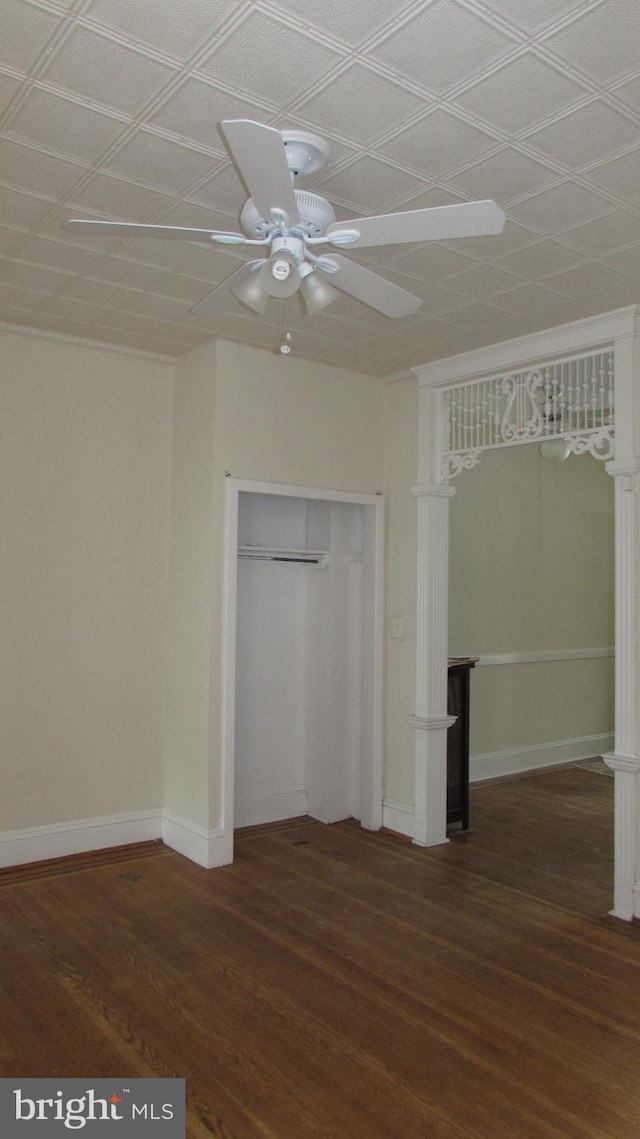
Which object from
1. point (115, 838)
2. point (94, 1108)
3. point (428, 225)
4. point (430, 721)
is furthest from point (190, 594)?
point (428, 225)

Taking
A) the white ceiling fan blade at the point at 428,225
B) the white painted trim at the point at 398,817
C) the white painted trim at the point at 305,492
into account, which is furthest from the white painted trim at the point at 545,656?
the white ceiling fan blade at the point at 428,225

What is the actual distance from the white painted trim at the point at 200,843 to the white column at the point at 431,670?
1131 mm

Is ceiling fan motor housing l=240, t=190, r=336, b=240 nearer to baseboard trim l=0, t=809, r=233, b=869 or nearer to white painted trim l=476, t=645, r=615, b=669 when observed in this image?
baseboard trim l=0, t=809, r=233, b=869

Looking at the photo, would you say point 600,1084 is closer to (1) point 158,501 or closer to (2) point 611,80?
(2) point 611,80

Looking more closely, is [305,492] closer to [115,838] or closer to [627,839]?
[115,838]

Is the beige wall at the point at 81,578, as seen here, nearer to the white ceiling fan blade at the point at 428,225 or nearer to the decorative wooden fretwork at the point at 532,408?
the decorative wooden fretwork at the point at 532,408

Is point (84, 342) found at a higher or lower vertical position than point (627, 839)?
higher


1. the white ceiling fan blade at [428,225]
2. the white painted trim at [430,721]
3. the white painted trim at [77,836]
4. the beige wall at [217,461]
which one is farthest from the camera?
the white painted trim at [430,721]

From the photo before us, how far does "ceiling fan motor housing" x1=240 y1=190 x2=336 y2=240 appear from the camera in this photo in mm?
2295

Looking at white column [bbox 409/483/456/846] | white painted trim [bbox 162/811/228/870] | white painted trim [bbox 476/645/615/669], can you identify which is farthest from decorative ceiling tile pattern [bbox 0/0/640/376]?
white painted trim [bbox 476/645/615/669]

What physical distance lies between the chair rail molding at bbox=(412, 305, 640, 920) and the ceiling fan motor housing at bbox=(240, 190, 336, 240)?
6.10 feet

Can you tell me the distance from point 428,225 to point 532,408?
7.63 feet

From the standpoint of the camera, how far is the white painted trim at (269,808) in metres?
4.80

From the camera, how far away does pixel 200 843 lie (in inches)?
164
